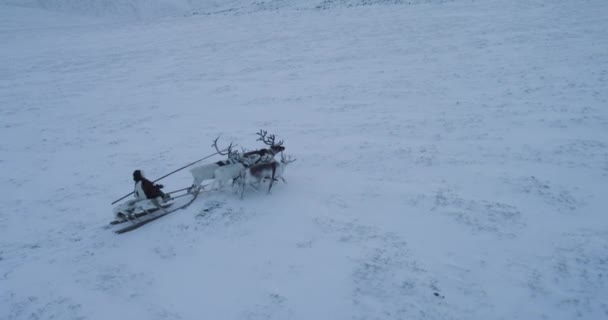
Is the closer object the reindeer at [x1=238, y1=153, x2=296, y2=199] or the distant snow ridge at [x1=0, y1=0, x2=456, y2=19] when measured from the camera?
the reindeer at [x1=238, y1=153, x2=296, y2=199]

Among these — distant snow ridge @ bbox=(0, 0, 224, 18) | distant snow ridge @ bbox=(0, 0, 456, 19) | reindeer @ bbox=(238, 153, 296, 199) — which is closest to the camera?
reindeer @ bbox=(238, 153, 296, 199)

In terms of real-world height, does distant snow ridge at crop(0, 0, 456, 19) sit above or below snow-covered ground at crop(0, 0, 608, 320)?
above

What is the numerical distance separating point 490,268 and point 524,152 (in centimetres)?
349

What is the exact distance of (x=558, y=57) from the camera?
11.6 metres

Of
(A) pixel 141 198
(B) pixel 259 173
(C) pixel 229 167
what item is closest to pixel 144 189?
(A) pixel 141 198

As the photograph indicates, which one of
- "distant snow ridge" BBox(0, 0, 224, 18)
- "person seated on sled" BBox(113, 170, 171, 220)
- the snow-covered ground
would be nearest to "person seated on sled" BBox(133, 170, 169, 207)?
"person seated on sled" BBox(113, 170, 171, 220)

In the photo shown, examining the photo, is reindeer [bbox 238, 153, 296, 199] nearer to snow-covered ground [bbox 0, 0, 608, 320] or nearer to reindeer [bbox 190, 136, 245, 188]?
reindeer [bbox 190, 136, 245, 188]

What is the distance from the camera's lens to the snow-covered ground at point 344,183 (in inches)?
175

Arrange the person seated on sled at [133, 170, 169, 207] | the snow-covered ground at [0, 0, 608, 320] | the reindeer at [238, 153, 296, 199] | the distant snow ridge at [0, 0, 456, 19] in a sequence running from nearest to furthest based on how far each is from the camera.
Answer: the snow-covered ground at [0, 0, 608, 320]
the person seated on sled at [133, 170, 169, 207]
the reindeer at [238, 153, 296, 199]
the distant snow ridge at [0, 0, 456, 19]

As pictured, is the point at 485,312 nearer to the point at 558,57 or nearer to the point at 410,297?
the point at 410,297

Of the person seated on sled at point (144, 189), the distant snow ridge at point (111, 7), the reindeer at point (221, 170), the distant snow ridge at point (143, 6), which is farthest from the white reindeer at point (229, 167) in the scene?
the distant snow ridge at point (111, 7)

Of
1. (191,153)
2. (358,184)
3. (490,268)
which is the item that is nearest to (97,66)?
(191,153)

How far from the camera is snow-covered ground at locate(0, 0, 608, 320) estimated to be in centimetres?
445

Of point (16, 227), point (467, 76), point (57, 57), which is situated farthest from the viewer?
point (57, 57)
